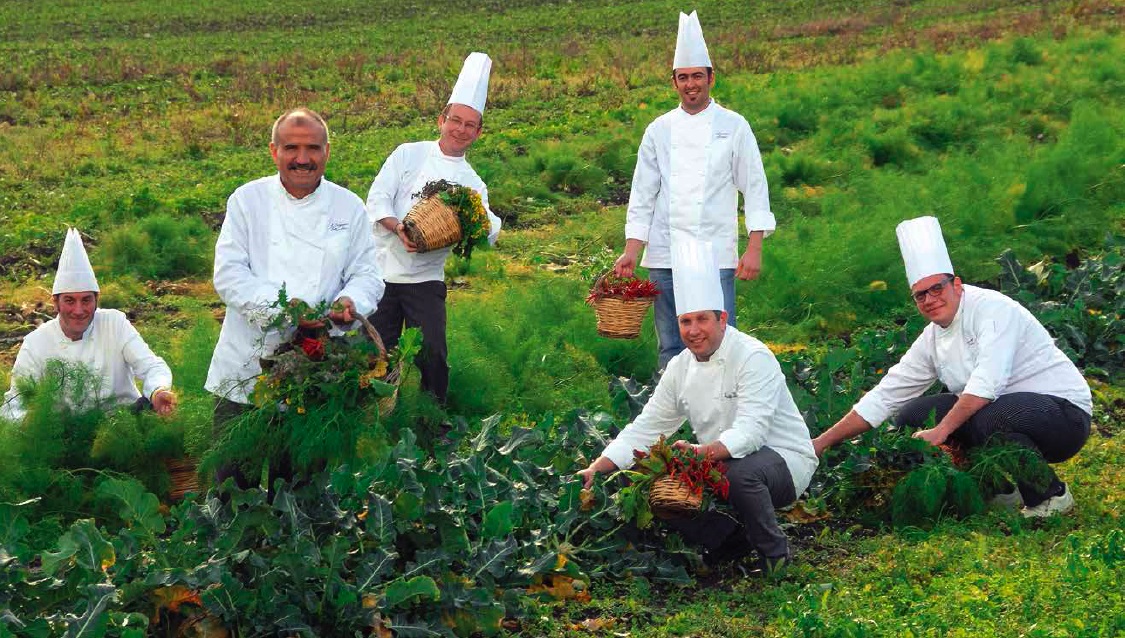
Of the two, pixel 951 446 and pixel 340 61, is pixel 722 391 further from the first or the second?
pixel 340 61

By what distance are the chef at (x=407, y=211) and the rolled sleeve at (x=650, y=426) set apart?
4.95 ft

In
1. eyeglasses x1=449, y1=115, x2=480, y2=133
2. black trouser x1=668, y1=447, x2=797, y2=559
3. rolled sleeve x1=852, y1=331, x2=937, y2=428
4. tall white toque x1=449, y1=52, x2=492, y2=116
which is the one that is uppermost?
tall white toque x1=449, y1=52, x2=492, y2=116

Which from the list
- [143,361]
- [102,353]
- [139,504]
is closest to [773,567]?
[139,504]

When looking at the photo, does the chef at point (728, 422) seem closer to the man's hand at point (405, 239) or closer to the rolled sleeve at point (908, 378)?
the rolled sleeve at point (908, 378)

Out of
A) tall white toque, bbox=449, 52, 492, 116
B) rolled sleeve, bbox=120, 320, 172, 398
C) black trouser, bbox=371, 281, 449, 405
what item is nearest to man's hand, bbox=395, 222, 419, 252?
black trouser, bbox=371, 281, 449, 405

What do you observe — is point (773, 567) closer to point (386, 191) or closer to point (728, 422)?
point (728, 422)

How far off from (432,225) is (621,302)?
3.92 ft

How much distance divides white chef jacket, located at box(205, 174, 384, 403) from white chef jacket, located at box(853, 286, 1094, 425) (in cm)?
272

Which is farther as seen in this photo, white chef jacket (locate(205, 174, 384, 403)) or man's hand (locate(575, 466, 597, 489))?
man's hand (locate(575, 466, 597, 489))

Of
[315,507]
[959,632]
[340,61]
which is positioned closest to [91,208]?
[315,507]

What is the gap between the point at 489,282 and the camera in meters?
12.2

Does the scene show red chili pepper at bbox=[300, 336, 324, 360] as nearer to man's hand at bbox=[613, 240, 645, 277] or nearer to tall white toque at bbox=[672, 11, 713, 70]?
man's hand at bbox=[613, 240, 645, 277]

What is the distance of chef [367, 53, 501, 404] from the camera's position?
7578 mm

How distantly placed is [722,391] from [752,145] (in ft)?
6.31
